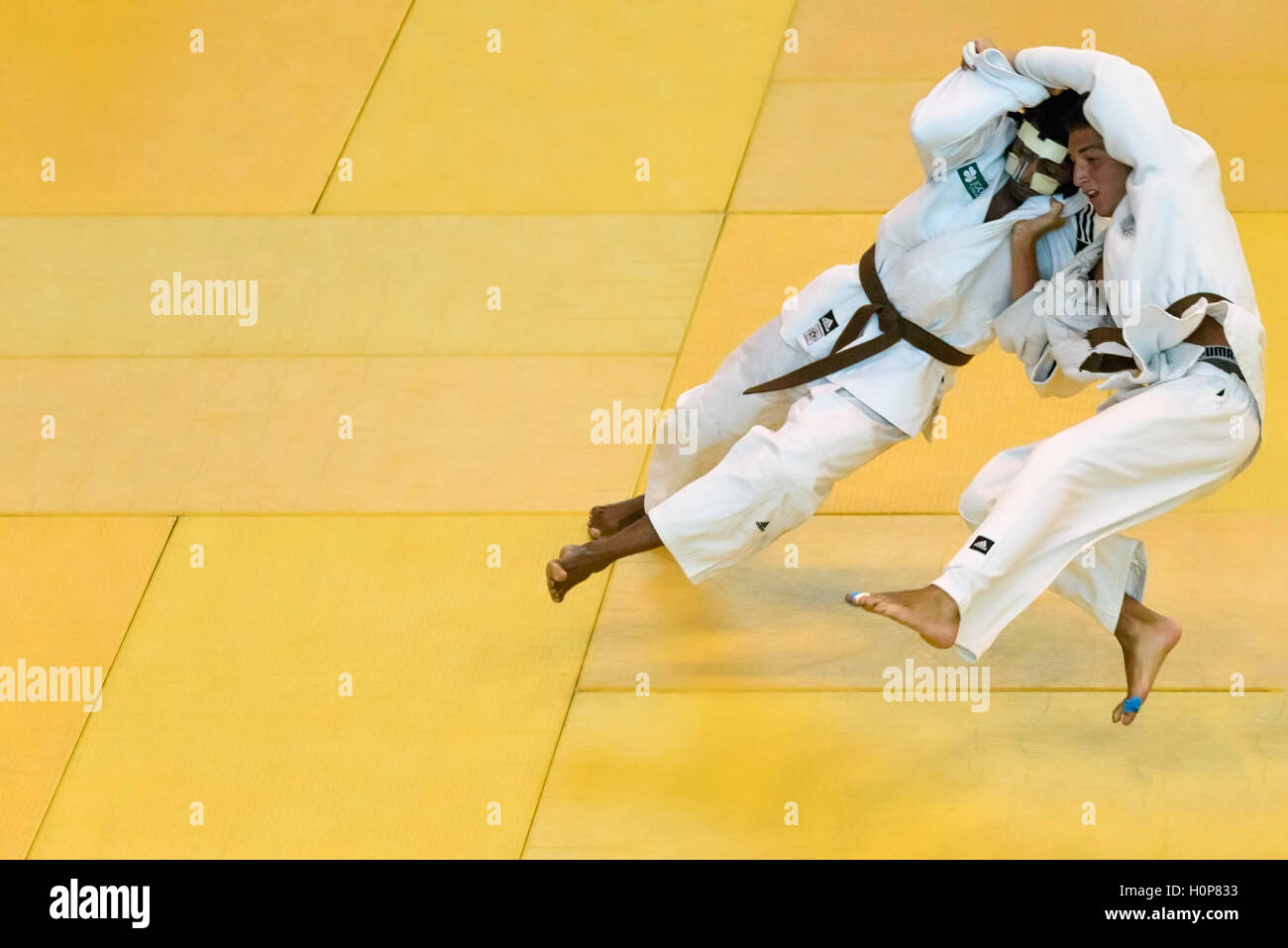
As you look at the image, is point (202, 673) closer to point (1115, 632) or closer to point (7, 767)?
point (7, 767)

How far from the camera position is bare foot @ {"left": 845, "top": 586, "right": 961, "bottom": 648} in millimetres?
A: 3725

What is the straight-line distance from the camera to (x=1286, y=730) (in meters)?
4.30

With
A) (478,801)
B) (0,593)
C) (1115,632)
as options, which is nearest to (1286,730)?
(1115,632)

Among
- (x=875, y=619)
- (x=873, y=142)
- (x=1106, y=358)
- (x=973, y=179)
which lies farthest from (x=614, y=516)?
(x=873, y=142)

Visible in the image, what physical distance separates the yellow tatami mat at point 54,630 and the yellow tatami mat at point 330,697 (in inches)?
2.3

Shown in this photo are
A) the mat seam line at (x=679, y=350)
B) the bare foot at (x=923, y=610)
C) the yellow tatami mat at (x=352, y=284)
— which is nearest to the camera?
the bare foot at (x=923, y=610)

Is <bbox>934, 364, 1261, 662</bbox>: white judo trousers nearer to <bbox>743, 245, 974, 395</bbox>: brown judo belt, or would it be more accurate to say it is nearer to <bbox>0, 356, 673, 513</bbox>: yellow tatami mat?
<bbox>743, 245, 974, 395</bbox>: brown judo belt

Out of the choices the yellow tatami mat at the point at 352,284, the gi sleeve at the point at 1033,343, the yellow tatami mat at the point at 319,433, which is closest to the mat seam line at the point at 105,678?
the yellow tatami mat at the point at 319,433

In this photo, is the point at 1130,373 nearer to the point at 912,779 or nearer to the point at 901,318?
the point at 901,318

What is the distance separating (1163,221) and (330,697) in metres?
2.49

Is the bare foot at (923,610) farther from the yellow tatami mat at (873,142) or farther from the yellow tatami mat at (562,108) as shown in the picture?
the yellow tatami mat at (562,108)

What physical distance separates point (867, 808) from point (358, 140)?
4307mm

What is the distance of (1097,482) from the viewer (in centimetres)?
385

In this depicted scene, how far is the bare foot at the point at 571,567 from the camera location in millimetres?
4316
